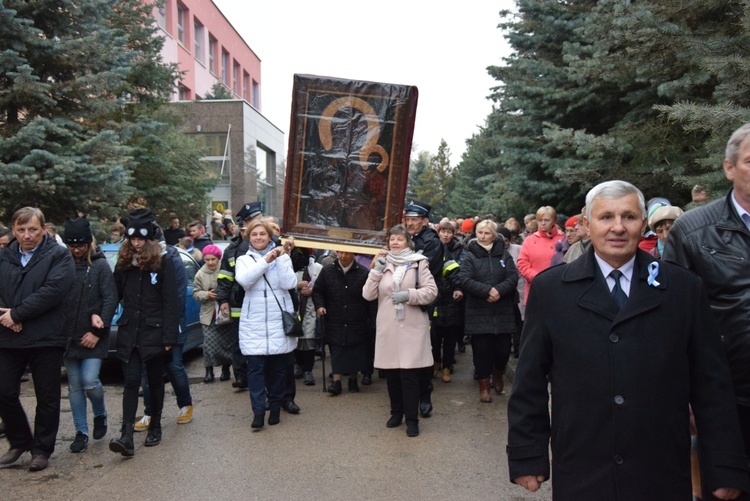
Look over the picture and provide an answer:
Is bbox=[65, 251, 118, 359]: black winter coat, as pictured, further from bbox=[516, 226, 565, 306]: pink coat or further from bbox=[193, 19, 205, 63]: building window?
bbox=[193, 19, 205, 63]: building window

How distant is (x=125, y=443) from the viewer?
20.8ft

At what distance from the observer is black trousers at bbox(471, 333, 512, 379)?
336 inches

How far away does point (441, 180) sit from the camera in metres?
69.7

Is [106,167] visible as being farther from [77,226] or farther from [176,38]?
[176,38]

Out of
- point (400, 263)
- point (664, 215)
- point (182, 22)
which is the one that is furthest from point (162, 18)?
point (664, 215)

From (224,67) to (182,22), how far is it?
9286 mm

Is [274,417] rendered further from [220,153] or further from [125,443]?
[220,153]

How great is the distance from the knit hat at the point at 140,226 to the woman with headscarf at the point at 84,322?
0.41m

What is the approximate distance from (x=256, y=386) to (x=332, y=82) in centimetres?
326

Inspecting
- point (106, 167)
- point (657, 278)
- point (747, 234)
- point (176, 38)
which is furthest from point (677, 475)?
point (176, 38)

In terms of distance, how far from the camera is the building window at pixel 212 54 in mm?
43625

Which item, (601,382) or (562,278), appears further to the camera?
(562,278)

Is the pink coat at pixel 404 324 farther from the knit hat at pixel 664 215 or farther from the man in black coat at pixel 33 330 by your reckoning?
the man in black coat at pixel 33 330

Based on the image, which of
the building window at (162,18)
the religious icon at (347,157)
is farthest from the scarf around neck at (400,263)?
the building window at (162,18)
